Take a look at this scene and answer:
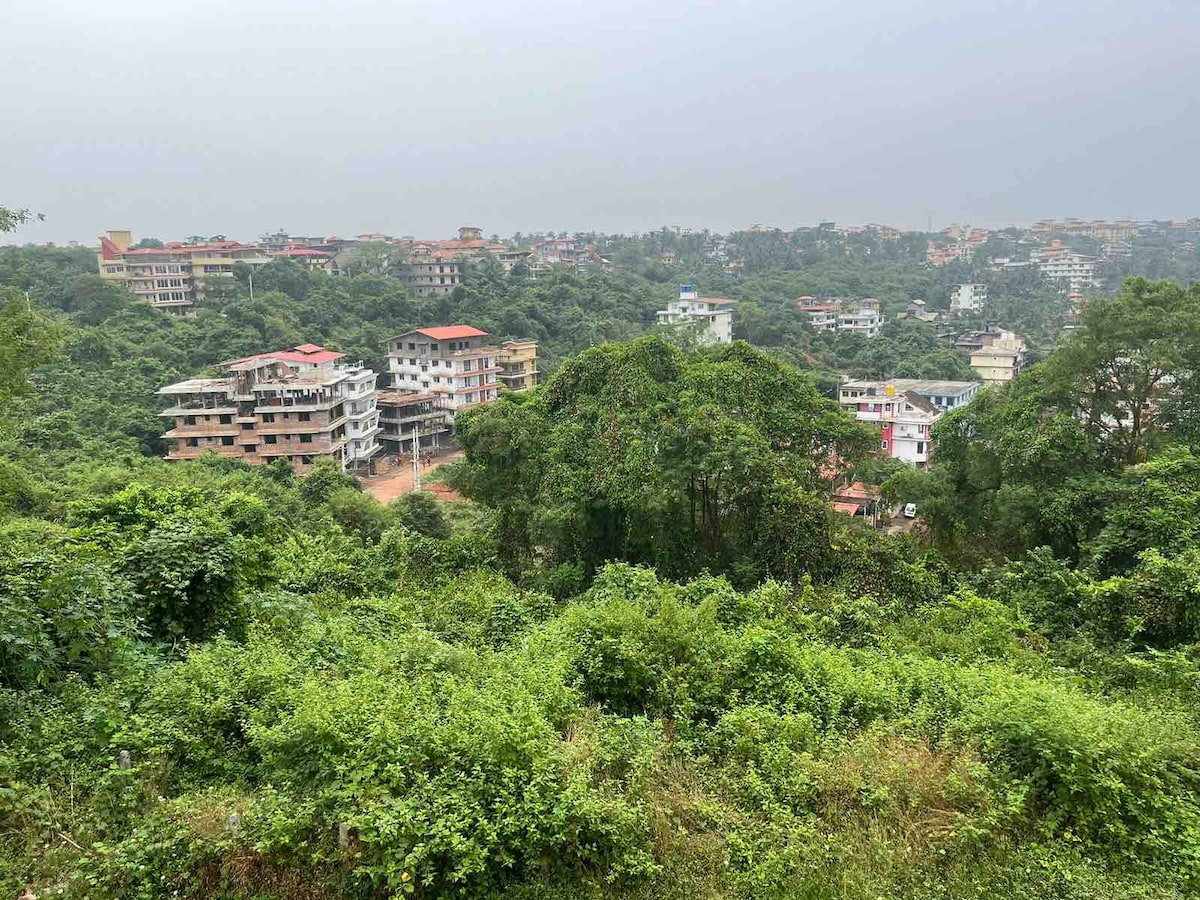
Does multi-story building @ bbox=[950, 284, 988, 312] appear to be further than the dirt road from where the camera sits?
Yes

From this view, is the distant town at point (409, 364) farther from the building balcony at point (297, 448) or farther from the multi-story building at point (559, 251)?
the multi-story building at point (559, 251)

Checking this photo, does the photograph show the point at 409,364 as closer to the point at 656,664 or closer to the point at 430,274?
the point at 430,274

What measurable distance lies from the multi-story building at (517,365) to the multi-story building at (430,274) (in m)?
24.0

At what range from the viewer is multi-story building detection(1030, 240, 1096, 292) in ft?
328

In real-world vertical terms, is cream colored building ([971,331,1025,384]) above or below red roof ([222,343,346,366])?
below

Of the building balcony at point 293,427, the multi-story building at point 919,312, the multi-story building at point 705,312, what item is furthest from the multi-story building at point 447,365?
the multi-story building at point 919,312

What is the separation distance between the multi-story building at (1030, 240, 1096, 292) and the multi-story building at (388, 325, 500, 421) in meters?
83.1

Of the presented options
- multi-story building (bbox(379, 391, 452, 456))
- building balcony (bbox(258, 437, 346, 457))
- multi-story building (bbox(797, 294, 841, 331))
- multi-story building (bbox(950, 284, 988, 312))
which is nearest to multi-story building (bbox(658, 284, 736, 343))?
multi-story building (bbox(797, 294, 841, 331))

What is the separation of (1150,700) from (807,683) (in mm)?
3324

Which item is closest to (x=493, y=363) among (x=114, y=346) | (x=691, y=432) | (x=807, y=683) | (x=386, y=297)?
(x=386, y=297)

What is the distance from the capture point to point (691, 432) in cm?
1360

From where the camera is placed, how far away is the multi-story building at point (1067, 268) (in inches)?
3937

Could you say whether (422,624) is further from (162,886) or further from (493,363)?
(493,363)

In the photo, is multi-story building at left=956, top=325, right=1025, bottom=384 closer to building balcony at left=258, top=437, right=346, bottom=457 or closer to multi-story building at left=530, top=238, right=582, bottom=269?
building balcony at left=258, top=437, right=346, bottom=457
